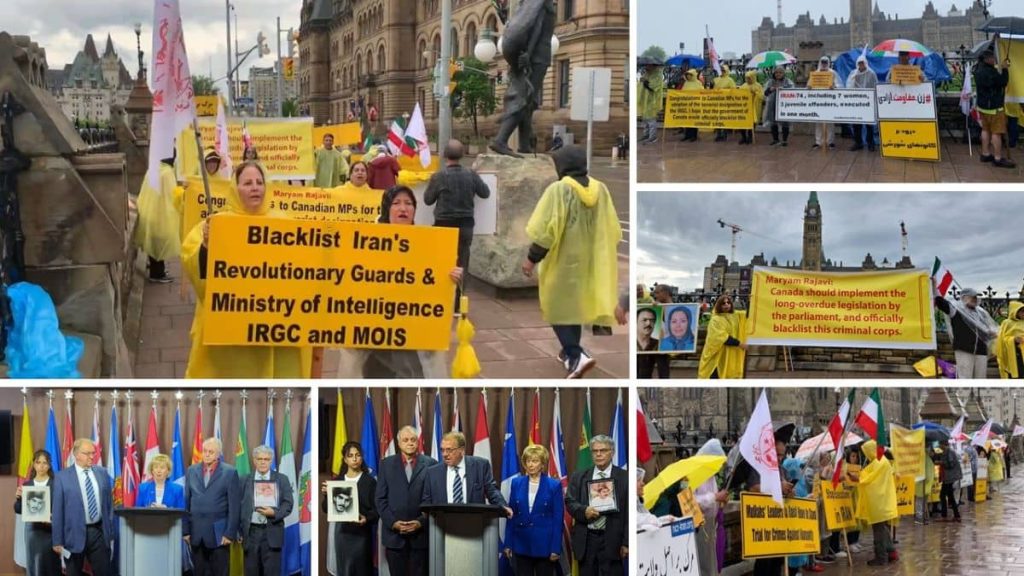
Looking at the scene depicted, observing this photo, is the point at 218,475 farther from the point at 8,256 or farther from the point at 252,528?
the point at 8,256

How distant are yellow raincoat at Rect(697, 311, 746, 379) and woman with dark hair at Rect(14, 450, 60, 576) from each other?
147 inches

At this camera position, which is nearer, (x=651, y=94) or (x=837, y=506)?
(x=837, y=506)

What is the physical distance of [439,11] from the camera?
9430 millimetres

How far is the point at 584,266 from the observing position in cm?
555

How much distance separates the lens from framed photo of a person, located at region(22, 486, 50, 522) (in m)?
5.81

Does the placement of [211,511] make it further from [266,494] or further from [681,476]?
[681,476]

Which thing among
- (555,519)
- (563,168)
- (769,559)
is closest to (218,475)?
(555,519)

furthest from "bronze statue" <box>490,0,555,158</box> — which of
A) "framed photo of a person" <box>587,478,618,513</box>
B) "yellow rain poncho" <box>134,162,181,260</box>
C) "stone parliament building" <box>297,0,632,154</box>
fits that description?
"framed photo of a person" <box>587,478,618,513</box>

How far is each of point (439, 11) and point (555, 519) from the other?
5283 millimetres

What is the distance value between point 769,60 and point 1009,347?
5.73 m

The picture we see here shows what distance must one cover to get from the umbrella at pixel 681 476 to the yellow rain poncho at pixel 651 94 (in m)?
2.72

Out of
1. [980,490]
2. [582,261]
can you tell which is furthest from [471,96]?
[582,261]

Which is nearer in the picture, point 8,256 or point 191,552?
point 8,256

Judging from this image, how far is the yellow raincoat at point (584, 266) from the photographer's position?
552cm
